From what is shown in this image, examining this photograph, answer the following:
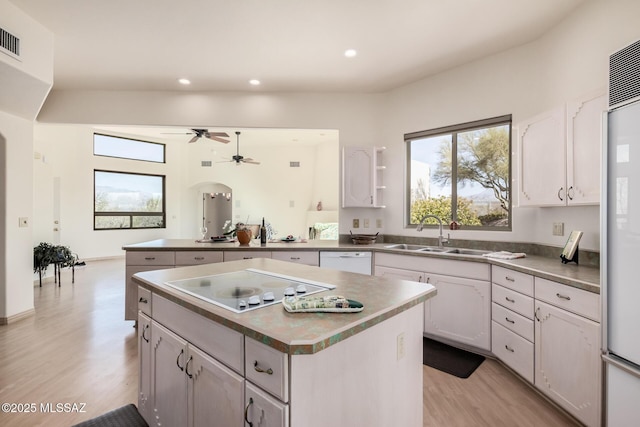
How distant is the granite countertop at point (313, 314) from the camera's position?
0.95 meters

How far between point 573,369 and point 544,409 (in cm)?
41

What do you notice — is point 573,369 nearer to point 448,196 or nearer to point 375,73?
point 448,196

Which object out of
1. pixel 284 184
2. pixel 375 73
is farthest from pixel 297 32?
pixel 284 184

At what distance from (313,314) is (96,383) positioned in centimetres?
221

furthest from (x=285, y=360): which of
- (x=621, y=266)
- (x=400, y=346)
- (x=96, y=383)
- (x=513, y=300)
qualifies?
(x=96, y=383)

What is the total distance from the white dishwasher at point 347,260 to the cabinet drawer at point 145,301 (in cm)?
203

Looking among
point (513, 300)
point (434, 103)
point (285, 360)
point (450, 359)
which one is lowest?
point (450, 359)

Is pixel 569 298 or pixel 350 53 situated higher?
pixel 350 53

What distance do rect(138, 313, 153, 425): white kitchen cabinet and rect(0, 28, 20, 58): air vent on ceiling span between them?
105 inches

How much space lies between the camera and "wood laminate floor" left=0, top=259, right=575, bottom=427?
1959mm

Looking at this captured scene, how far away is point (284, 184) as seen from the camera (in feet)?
29.4

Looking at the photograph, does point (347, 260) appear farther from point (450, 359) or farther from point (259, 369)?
point (259, 369)

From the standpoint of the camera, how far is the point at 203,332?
1.28 meters

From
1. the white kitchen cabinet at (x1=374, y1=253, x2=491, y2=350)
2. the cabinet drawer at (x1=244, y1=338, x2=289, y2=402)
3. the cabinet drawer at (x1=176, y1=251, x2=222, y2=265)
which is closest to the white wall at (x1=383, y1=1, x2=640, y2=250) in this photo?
the white kitchen cabinet at (x1=374, y1=253, x2=491, y2=350)
